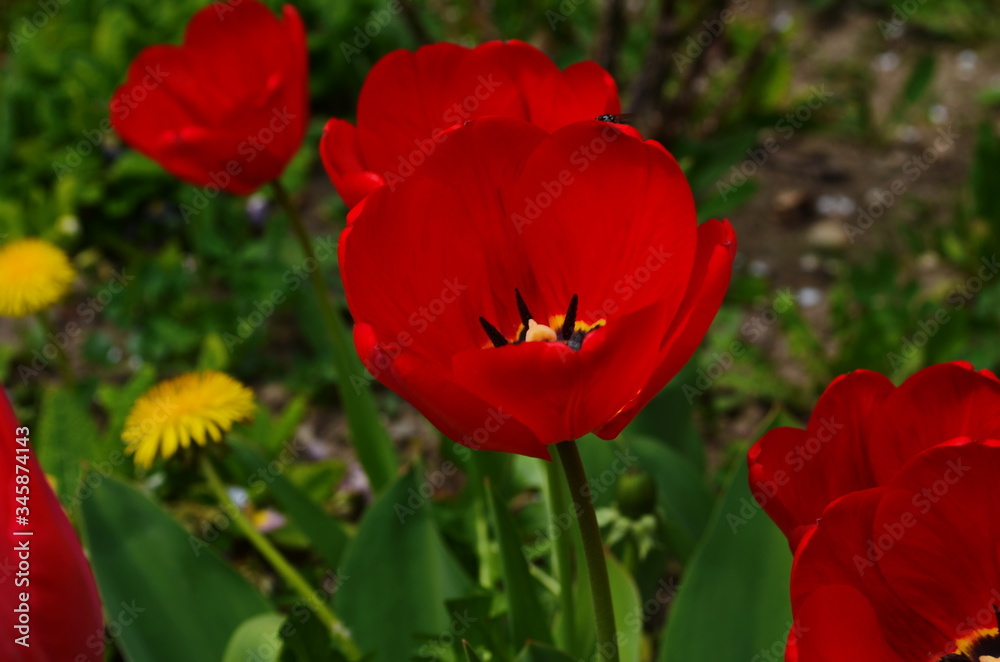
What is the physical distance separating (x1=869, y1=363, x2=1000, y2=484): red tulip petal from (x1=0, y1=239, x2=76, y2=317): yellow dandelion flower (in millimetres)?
1467

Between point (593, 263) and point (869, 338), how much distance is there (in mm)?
1444

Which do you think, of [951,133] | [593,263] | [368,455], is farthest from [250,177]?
[951,133]

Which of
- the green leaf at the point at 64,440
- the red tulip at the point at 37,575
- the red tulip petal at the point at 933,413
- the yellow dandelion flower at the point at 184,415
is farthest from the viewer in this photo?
the green leaf at the point at 64,440

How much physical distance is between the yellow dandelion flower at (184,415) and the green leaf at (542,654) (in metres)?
0.52

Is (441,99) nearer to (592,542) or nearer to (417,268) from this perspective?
(417,268)

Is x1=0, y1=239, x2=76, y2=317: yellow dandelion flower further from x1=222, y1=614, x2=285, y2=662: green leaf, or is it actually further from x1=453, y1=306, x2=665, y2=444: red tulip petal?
x1=453, y1=306, x2=665, y2=444: red tulip petal

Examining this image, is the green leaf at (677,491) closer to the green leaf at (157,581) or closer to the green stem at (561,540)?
the green stem at (561,540)

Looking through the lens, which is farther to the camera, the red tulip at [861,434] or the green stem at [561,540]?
the green stem at [561,540]

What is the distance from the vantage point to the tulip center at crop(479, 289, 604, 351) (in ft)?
2.34

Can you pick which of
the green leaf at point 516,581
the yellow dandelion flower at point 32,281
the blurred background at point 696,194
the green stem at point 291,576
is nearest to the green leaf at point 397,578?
the green stem at point 291,576

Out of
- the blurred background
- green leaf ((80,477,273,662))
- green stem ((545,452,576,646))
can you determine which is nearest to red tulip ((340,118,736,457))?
green stem ((545,452,576,646))

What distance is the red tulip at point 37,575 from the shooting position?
0.52 metres

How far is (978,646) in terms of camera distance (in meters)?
0.65

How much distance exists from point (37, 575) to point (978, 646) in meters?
0.59
